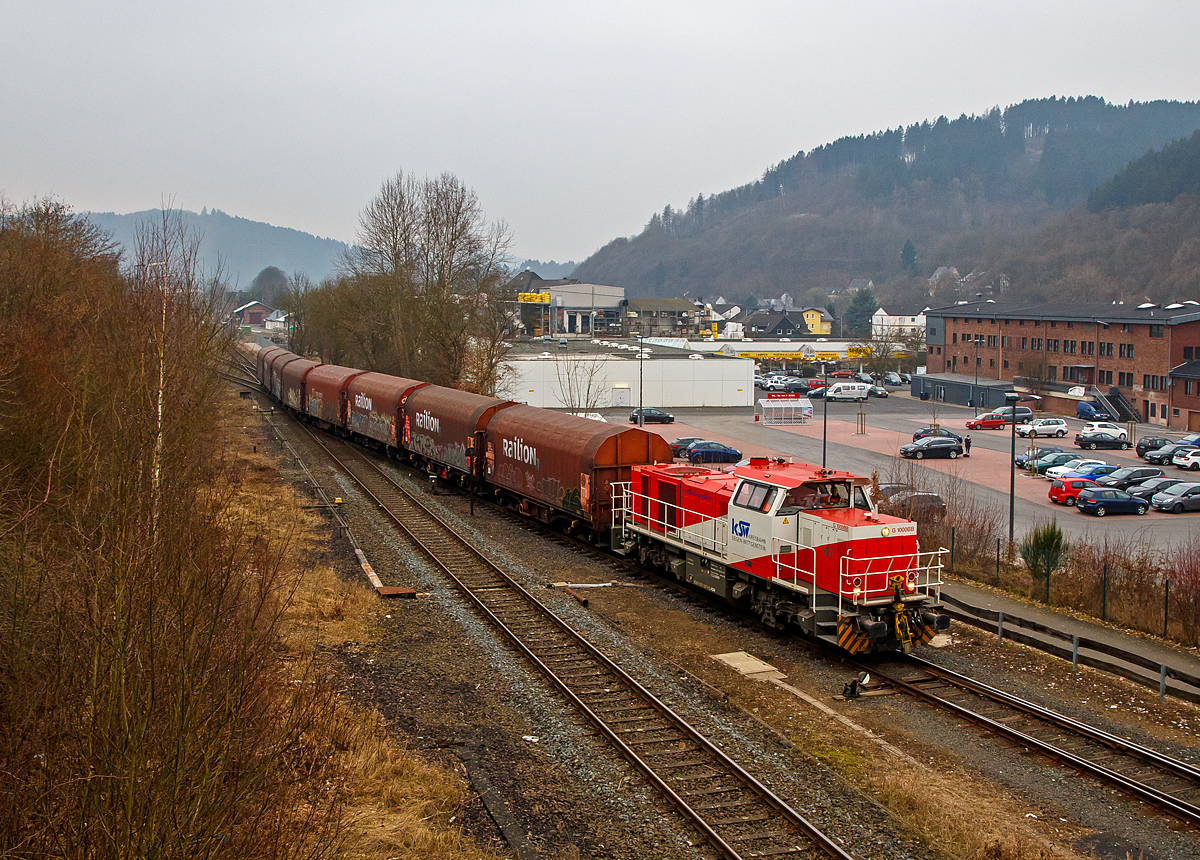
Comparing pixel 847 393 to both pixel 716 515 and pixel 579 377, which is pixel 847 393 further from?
pixel 716 515

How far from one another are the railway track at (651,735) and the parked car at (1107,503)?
1160 inches

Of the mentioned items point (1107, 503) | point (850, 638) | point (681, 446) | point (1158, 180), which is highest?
point (1158, 180)

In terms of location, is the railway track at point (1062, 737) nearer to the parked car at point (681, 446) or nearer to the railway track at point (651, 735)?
the railway track at point (651, 735)

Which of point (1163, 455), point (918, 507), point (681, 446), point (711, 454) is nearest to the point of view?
point (918, 507)

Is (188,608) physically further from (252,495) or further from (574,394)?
(574,394)

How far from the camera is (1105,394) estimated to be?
267 feet

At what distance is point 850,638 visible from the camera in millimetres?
16469

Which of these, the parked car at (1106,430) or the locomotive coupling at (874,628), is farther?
the parked car at (1106,430)

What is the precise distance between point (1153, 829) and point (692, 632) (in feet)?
29.3

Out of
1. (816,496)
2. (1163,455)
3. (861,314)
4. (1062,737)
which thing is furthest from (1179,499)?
(861,314)

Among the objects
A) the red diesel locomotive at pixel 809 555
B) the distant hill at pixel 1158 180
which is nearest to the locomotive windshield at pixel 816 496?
the red diesel locomotive at pixel 809 555

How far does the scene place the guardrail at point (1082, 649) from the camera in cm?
1587

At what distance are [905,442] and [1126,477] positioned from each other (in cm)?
1755

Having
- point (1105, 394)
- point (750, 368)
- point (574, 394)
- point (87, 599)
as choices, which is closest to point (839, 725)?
point (87, 599)
